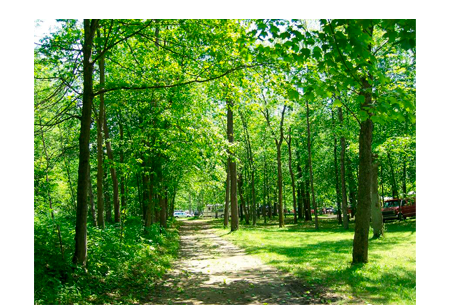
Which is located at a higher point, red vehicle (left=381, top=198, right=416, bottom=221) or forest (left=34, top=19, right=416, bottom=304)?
forest (left=34, top=19, right=416, bottom=304)

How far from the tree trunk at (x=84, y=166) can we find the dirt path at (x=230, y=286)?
1662mm

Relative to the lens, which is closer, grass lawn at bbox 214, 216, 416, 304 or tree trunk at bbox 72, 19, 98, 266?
grass lawn at bbox 214, 216, 416, 304

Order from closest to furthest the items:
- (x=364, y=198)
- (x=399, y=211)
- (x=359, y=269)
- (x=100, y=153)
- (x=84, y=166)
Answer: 1. (x=84, y=166)
2. (x=359, y=269)
3. (x=364, y=198)
4. (x=100, y=153)
5. (x=399, y=211)

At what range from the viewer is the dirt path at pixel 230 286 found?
19.1 feet

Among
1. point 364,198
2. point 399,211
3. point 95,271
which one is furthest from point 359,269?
point 399,211

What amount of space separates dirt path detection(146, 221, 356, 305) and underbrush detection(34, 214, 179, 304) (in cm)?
47

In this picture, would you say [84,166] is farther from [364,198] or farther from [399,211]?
[399,211]

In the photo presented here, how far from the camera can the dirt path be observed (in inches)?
229

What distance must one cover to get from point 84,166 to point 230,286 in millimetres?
3799

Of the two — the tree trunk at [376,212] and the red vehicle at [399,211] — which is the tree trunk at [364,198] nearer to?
the tree trunk at [376,212]

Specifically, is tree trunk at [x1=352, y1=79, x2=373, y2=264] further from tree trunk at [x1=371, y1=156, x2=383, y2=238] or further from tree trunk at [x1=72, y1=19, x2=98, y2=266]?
tree trunk at [x1=371, y1=156, x2=383, y2=238]

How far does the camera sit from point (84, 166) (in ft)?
20.7

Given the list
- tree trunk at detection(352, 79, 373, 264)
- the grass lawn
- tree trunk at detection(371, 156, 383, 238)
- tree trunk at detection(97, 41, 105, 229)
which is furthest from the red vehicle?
tree trunk at detection(97, 41, 105, 229)

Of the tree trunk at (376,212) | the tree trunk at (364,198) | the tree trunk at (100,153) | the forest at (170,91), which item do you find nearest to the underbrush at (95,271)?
the forest at (170,91)
